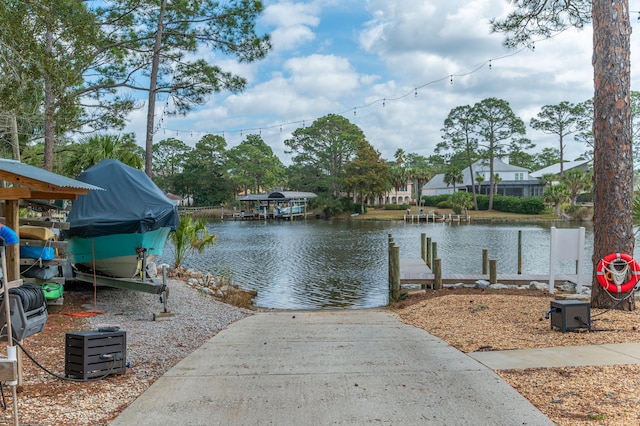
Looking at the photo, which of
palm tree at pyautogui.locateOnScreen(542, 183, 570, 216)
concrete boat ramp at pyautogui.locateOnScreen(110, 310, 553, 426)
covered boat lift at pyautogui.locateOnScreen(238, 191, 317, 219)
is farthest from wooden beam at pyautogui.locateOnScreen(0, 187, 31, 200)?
palm tree at pyautogui.locateOnScreen(542, 183, 570, 216)

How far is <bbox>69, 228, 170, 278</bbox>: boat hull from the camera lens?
9.87 metres

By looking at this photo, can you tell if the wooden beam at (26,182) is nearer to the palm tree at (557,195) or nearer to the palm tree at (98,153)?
the palm tree at (98,153)

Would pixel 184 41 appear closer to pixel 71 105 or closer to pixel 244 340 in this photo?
pixel 71 105

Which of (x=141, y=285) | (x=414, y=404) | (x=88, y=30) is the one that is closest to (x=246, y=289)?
(x=141, y=285)

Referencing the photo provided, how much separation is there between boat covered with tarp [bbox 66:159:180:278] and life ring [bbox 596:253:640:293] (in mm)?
7715

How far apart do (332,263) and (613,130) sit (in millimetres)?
15355

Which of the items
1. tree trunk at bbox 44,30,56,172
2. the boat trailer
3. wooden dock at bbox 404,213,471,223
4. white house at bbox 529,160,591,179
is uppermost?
white house at bbox 529,160,591,179

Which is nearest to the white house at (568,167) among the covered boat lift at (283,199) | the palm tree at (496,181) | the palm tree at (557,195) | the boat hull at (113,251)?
the palm tree at (496,181)

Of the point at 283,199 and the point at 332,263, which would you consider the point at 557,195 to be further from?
the point at 332,263

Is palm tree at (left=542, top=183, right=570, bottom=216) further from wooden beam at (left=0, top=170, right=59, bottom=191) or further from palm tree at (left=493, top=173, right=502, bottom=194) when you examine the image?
wooden beam at (left=0, top=170, right=59, bottom=191)

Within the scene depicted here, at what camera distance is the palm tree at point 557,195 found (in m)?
54.2

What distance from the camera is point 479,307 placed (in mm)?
9102

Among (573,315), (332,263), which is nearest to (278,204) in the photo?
(332,263)

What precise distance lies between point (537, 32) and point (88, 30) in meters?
9.60
